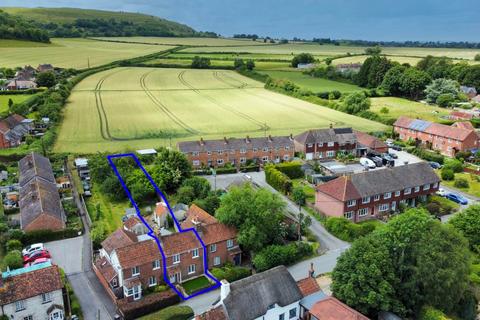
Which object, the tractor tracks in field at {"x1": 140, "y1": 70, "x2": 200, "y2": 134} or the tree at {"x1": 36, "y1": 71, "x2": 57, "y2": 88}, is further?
the tree at {"x1": 36, "y1": 71, "x2": 57, "y2": 88}

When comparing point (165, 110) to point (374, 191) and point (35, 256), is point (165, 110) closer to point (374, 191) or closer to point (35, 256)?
point (374, 191)

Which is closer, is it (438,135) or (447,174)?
(447,174)

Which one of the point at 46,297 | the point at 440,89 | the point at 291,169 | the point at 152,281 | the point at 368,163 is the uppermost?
the point at 440,89

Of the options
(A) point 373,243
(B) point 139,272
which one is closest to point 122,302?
(B) point 139,272

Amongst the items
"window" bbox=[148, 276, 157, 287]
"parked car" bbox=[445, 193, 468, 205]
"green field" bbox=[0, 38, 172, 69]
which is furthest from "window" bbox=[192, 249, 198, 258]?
"green field" bbox=[0, 38, 172, 69]

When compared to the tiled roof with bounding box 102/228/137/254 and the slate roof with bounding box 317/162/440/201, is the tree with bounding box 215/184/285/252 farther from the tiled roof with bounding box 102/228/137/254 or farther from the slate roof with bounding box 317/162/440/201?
the slate roof with bounding box 317/162/440/201

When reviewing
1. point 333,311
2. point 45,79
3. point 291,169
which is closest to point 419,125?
point 291,169

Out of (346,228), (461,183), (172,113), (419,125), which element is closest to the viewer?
(346,228)
